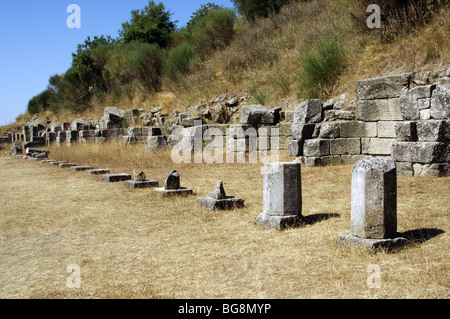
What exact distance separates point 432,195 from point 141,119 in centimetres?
1922

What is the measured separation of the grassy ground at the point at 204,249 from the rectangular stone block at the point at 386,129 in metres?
2.16

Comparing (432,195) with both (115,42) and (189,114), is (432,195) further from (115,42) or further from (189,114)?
(115,42)

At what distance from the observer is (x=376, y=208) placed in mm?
4633

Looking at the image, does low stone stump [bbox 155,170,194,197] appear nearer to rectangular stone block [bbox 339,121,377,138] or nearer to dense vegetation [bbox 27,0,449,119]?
rectangular stone block [bbox 339,121,377,138]

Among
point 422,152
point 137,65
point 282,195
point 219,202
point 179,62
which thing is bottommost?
point 219,202

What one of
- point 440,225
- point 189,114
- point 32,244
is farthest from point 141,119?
point 440,225

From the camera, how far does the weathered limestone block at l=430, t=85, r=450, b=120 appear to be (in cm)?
863

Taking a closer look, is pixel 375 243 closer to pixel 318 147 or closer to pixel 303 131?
pixel 318 147

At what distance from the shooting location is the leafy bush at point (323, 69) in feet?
46.9

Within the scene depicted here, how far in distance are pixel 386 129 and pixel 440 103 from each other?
81.6 inches

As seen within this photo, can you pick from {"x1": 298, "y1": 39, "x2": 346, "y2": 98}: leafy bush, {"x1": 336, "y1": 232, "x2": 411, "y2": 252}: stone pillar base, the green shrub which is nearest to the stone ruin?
{"x1": 298, "y1": 39, "x2": 346, "y2": 98}: leafy bush

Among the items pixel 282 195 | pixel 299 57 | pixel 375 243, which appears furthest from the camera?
pixel 299 57

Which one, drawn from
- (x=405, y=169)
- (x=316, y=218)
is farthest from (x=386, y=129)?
(x=316, y=218)

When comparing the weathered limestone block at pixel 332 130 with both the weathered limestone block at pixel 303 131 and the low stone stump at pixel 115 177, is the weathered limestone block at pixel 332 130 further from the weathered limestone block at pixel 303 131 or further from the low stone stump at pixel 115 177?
the low stone stump at pixel 115 177
